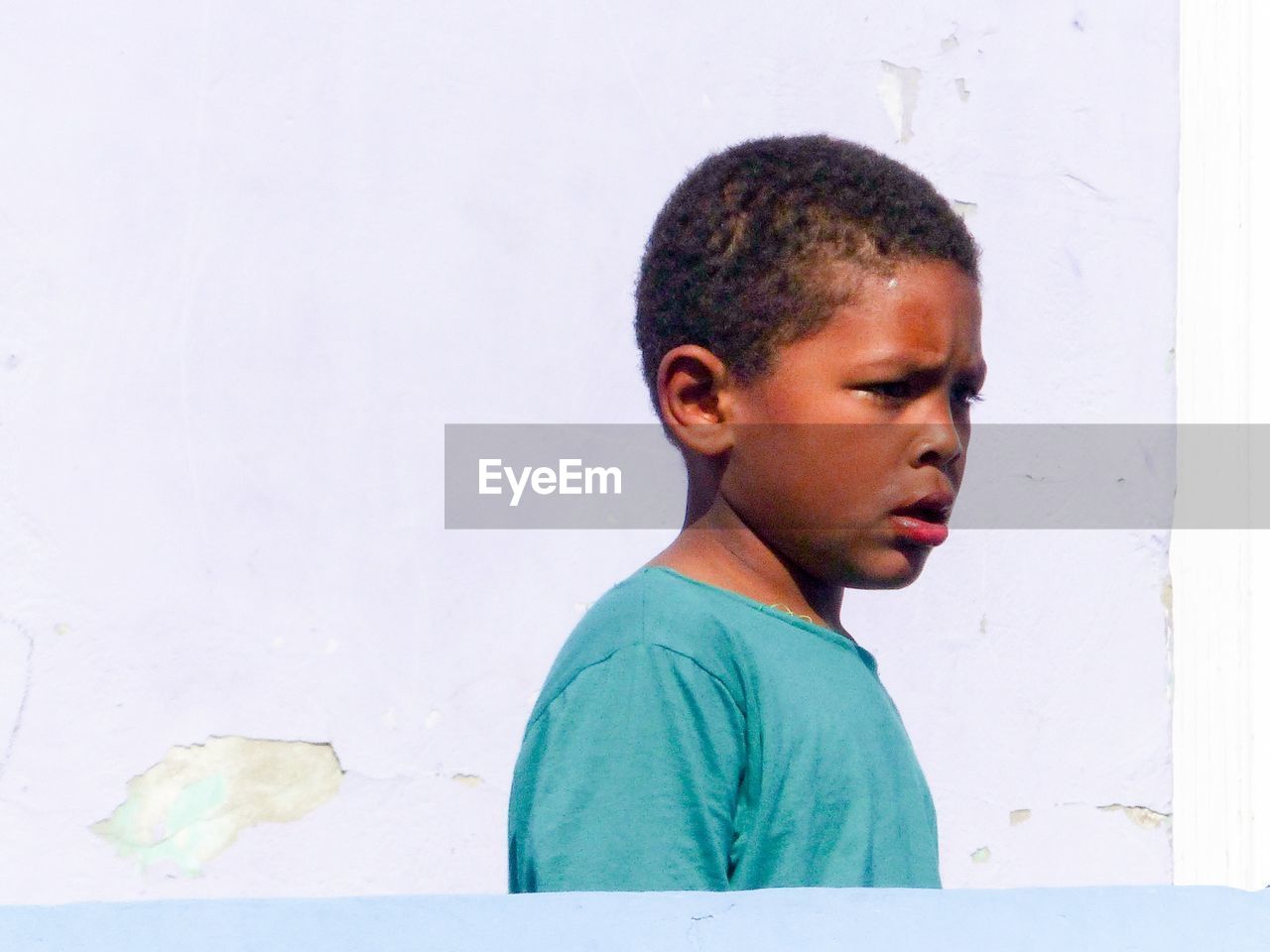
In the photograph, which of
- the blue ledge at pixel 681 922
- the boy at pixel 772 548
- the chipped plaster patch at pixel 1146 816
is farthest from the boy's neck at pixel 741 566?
the chipped plaster patch at pixel 1146 816

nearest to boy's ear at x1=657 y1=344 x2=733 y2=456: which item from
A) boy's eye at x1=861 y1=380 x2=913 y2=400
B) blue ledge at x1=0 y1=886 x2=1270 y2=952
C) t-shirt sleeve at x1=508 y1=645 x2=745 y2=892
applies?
boy's eye at x1=861 y1=380 x2=913 y2=400

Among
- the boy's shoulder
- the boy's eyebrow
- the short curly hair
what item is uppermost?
the short curly hair

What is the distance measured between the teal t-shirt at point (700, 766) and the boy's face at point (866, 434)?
0.10 meters

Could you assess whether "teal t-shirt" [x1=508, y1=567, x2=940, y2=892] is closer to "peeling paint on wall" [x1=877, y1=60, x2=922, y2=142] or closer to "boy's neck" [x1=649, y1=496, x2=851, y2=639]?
"boy's neck" [x1=649, y1=496, x2=851, y2=639]

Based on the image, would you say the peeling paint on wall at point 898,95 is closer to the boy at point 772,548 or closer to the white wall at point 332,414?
the white wall at point 332,414

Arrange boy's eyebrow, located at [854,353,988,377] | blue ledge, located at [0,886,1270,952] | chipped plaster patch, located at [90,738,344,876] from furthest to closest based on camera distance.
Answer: chipped plaster patch, located at [90,738,344,876], boy's eyebrow, located at [854,353,988,377], blue ledge, located at [0,886,1270,952]

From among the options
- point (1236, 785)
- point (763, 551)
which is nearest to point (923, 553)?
point (763, 551)

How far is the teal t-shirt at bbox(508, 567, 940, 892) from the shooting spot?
4.23 ft

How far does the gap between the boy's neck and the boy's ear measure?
0.06 m

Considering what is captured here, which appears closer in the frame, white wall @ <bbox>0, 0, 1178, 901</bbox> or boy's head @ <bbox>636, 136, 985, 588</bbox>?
boy's head @ <bbox>636, 136, 985, 588</bbox>

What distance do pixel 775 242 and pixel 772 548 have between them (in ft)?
0.90

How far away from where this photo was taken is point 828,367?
4.78ft

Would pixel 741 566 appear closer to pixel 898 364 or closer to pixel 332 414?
pixel 898 364

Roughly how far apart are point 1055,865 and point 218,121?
5.49ft
